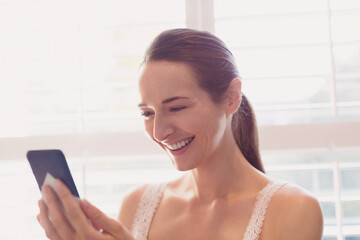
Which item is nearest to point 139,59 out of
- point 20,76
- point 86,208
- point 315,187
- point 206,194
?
point 20,76

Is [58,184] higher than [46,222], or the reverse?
[58,184]

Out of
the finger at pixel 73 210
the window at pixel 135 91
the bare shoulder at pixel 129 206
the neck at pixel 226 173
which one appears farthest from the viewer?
the window at pixel 135 91

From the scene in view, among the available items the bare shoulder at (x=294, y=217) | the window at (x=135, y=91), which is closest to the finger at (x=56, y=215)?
the bare shoulder at (x=294, y=217)

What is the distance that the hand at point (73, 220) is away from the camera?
4.03ft

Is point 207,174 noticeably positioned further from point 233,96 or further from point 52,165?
point 52,165

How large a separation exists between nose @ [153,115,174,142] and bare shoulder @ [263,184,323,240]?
1.29ft

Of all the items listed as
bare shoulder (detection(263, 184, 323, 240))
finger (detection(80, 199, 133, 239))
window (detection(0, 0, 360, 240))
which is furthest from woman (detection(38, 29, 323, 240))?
window (detection(0, 0, 360, 240))

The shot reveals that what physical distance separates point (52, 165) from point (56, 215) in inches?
4.7

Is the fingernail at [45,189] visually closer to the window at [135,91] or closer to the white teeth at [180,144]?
the white teeth at [180,144]

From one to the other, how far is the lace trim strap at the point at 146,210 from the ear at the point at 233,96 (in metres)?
0.43

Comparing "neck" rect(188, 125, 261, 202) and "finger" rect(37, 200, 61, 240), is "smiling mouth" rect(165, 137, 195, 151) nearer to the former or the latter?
"neck" rect(188, 125, 261, 202)

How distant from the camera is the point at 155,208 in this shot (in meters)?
1.82

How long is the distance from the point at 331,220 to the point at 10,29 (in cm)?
163

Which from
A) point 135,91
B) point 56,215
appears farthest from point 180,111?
point 135,91
